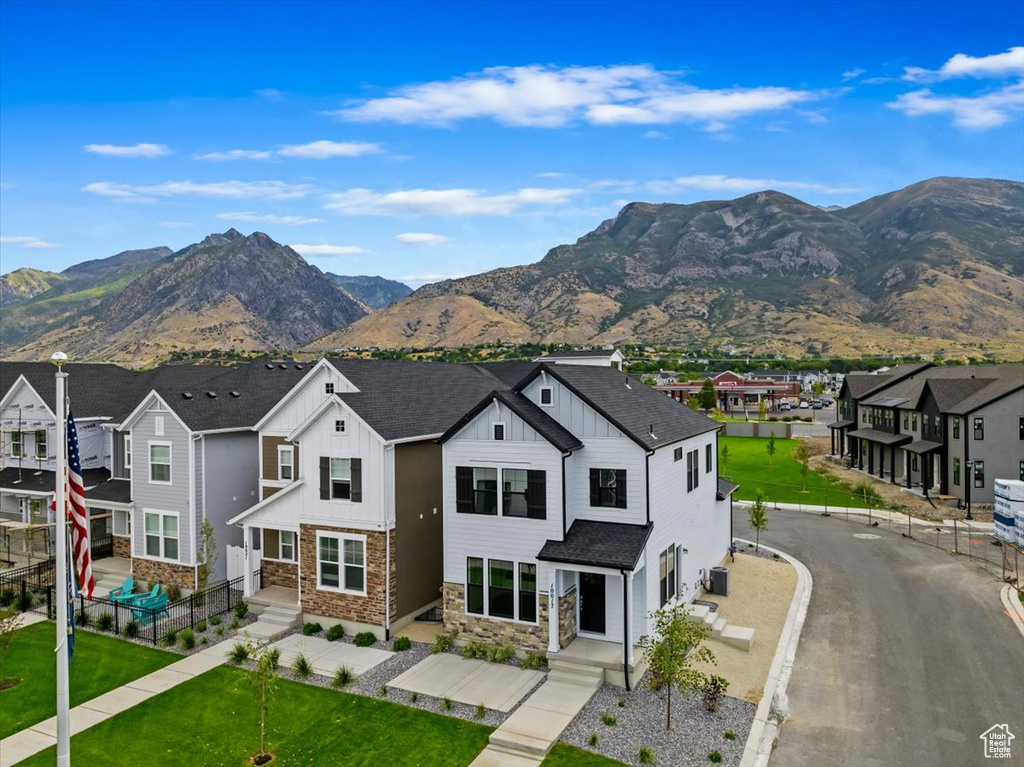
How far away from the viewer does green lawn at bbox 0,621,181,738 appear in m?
17.1

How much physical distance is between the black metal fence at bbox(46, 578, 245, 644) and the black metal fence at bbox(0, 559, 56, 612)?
88cm

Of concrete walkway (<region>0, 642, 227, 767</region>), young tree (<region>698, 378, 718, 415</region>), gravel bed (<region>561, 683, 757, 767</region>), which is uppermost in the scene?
young tree (<region>698, 378, 718, 415</region>)

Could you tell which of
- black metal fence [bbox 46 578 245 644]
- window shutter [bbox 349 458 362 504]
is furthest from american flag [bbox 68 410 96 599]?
black metal fence [bbox 46 578 245 644]

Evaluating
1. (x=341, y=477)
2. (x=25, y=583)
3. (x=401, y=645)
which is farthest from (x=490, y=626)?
(x=25, y=583)

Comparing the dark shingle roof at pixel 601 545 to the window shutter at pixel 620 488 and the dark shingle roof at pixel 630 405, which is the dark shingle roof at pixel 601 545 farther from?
the dark shingle roof at pixel 630 405

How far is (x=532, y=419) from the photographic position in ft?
62.5

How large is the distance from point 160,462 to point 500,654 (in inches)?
646

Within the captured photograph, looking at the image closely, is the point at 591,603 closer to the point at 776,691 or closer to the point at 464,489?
the point at 464,489

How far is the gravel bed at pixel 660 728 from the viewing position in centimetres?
1425

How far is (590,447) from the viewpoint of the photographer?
19578 millimetres

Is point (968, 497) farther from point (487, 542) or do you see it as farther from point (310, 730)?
point (310, 730)

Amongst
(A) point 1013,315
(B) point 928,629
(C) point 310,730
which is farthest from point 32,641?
(A) point 1013,315

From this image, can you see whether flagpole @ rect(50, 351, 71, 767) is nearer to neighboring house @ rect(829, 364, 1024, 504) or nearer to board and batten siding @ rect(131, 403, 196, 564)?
board and batten siding @ rect(131, 403, 196, 564)

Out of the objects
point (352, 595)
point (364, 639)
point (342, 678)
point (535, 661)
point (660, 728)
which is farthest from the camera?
point (352, 595)
